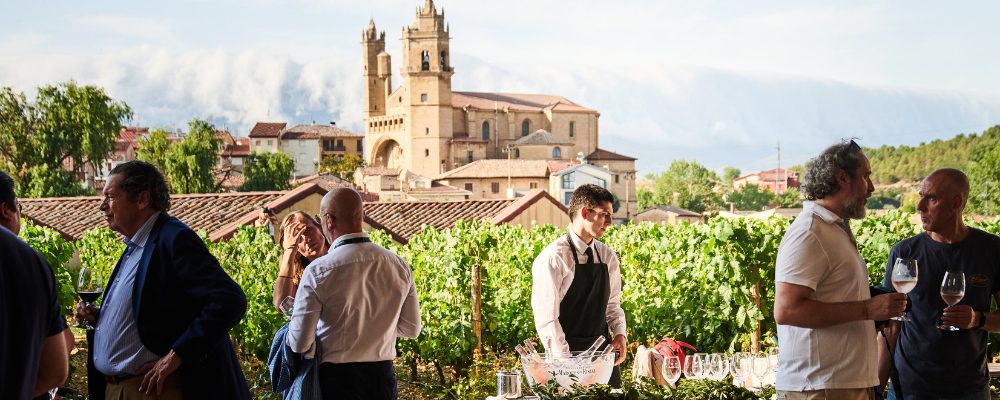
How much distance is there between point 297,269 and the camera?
16.8ft

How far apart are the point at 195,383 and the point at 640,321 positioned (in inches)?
219

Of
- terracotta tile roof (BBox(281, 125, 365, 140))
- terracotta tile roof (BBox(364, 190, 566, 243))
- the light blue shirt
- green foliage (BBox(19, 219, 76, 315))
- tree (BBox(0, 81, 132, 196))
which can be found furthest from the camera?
terracotta tile roof (BBox(281, 125, 365, 140))

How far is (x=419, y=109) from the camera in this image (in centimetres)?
11650

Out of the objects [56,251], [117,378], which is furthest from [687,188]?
[117,378]

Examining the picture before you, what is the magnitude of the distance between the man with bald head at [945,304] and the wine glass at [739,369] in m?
0.59

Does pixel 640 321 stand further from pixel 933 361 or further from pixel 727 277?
pixel 933 361

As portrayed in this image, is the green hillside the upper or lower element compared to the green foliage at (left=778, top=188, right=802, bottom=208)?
upper

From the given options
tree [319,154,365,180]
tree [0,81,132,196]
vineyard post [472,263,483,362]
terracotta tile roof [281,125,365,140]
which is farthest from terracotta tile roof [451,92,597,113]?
vineyard post [472,263,483,362]

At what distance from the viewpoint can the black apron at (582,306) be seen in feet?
15.7

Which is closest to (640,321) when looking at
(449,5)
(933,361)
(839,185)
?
(933,361)

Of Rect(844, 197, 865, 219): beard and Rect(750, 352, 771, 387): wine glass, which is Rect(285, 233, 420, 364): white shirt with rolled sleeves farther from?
Rect(844, 197, 865, 219): beard

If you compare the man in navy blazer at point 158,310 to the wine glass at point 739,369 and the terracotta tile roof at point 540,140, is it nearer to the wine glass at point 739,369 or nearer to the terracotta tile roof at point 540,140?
the wine glass at point 739,369

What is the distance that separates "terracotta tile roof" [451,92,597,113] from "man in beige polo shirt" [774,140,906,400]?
117047 millimetres

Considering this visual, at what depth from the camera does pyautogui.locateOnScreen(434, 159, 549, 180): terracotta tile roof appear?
103 m
